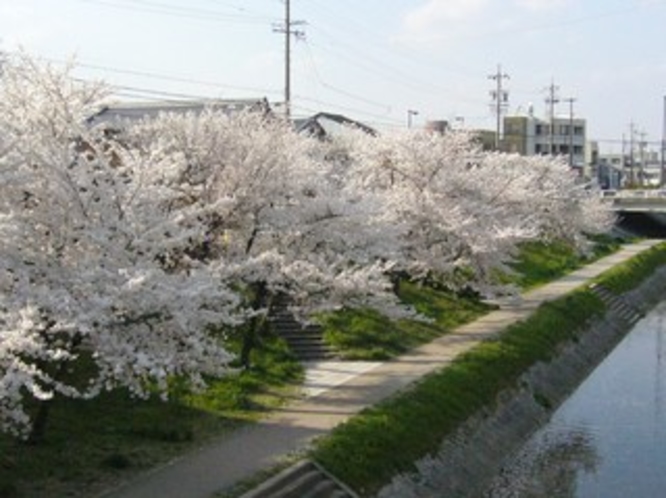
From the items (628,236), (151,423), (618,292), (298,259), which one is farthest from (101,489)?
(628,236)

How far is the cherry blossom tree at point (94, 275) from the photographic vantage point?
1281cm

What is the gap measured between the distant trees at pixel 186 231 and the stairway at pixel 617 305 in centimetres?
564

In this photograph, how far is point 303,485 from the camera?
51.1ft

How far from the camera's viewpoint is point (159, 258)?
1638cm

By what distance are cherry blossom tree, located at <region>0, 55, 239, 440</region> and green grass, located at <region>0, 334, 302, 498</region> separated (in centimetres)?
58

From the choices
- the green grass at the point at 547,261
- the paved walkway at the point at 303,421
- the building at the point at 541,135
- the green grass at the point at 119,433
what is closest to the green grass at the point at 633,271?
the green grass at the point at 547,261

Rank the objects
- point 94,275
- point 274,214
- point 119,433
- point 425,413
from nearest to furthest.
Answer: point 94,275 → point 119,433 → point 425,413 → point 274,214

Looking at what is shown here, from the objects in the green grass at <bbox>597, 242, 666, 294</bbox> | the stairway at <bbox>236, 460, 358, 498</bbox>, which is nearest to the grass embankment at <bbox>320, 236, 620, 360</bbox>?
the green grass at <bbox>597, 242, 666, 294</bbox>

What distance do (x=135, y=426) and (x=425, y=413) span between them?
5992 millimetres

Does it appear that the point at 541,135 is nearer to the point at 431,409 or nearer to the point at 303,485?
the point at 431,409

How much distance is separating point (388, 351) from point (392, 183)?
28.6ft

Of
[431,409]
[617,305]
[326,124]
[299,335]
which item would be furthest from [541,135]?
[431,409]

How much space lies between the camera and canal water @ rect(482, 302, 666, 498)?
20.2 m

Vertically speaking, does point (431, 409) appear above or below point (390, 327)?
below
